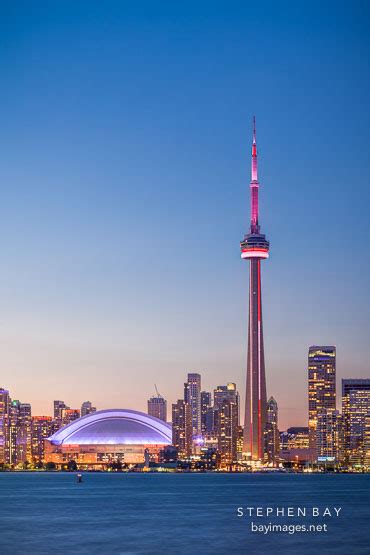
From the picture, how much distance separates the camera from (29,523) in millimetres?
95375

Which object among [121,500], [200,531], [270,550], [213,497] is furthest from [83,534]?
[213,497]

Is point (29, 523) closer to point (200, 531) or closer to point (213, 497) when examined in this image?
point (200, 531)

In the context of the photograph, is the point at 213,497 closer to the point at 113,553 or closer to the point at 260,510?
the point at 260,510

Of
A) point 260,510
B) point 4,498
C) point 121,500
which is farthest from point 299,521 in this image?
point 4,498

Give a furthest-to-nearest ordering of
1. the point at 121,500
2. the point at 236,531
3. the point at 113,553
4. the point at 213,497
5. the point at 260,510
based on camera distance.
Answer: the point at 213,497 → the point at 121,500 → the point at 260,510 → the point at 236,531 → the point at 113,553

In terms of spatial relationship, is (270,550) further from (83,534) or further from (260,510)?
(260,510)

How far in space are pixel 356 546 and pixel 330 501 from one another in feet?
186

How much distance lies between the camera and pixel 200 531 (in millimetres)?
86625

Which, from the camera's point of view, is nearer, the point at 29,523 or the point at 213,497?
the point at 29,523

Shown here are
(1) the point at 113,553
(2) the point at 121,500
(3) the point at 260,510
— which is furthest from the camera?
(2) the point at 121,500

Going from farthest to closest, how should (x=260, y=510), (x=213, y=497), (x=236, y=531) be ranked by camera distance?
(x=213, y=497)
(x=260, y=510)
(x=236, y=531)

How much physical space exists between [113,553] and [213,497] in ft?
251

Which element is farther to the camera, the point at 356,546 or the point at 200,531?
the point at 200,531

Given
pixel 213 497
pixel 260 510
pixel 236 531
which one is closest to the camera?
pixel 236 531
